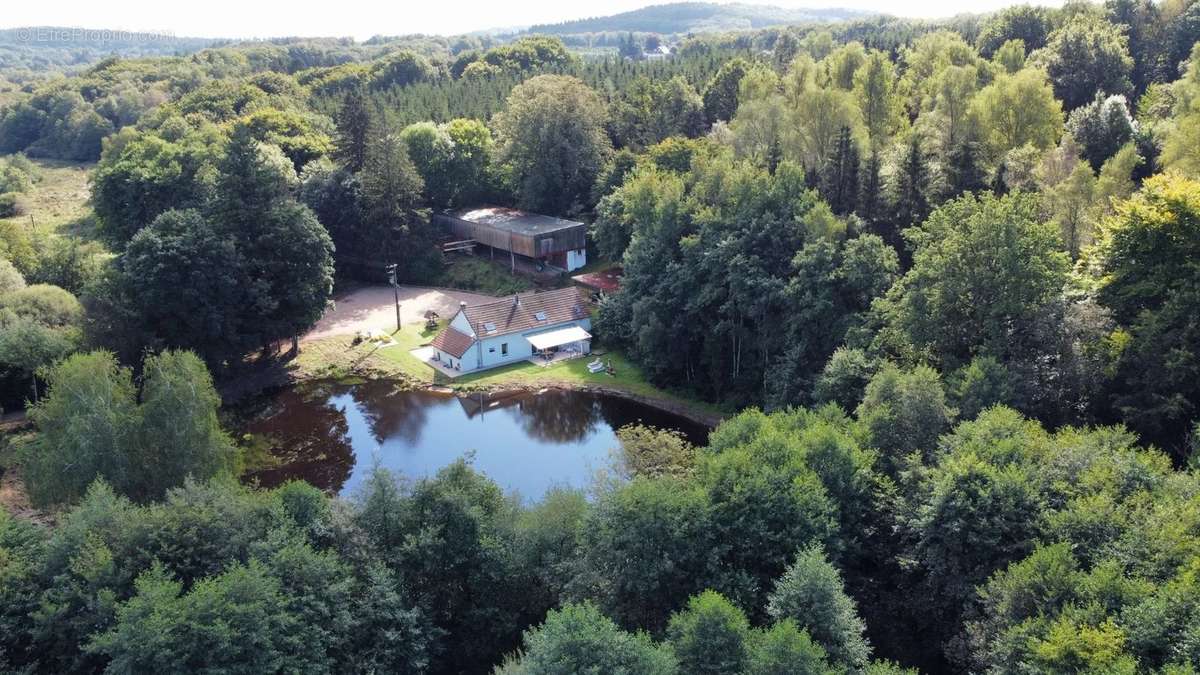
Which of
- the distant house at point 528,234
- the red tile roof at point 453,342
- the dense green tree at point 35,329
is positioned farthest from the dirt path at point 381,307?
the dense green tree at point 35,329

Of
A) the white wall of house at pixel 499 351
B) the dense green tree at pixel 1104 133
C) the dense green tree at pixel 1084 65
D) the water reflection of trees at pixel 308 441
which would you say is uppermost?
the dense green tree at pixel 1084 65

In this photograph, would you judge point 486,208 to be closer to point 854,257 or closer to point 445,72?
point 854,257

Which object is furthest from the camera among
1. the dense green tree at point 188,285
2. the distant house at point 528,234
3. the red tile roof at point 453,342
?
the distant house at point 528,234

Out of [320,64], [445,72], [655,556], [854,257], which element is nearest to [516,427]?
[854,257]

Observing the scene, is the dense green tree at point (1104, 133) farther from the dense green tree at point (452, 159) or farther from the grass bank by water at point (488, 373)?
the dense green tree at point (452, 159)

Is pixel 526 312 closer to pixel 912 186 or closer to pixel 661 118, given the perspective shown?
pixel 912 186
